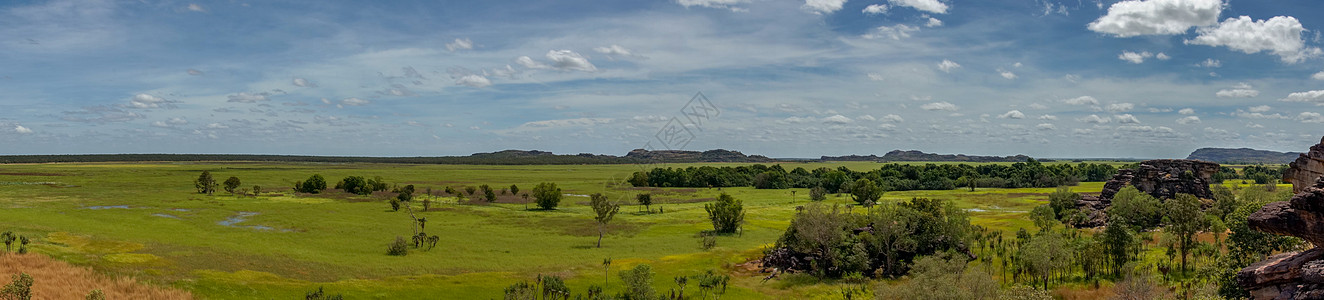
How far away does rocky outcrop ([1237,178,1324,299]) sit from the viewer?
21203 mm

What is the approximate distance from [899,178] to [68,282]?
171 meters

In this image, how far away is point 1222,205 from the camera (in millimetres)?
69062

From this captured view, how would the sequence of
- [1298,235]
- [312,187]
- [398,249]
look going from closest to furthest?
[1298,235] < [398,249] < [312,187]

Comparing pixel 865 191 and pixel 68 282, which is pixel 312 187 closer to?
pixel 68 282

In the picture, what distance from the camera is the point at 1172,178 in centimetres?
8156

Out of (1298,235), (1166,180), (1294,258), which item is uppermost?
(1166,180)

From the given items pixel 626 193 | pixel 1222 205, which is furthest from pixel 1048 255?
pixel 626 193

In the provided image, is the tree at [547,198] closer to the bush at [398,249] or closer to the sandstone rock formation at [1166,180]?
the bush at [398,249]

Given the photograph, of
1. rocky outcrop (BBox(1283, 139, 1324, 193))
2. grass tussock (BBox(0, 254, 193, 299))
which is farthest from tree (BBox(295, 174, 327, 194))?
rocky outcrop (BBox(1283, 139, 1324, 193))

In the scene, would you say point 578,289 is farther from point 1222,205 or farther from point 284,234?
point 1222,205

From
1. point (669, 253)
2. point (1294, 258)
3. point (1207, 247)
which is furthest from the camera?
point (669, 253)

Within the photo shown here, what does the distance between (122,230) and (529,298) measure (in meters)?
56.1

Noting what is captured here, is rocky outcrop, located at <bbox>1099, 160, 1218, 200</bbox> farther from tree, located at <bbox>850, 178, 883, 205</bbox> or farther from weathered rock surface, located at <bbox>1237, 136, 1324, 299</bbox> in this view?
weathered rock surface, located at <bbox>1237, 136, 1324, 299</bbox>

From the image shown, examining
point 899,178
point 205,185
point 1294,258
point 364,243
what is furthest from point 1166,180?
point 205,185
